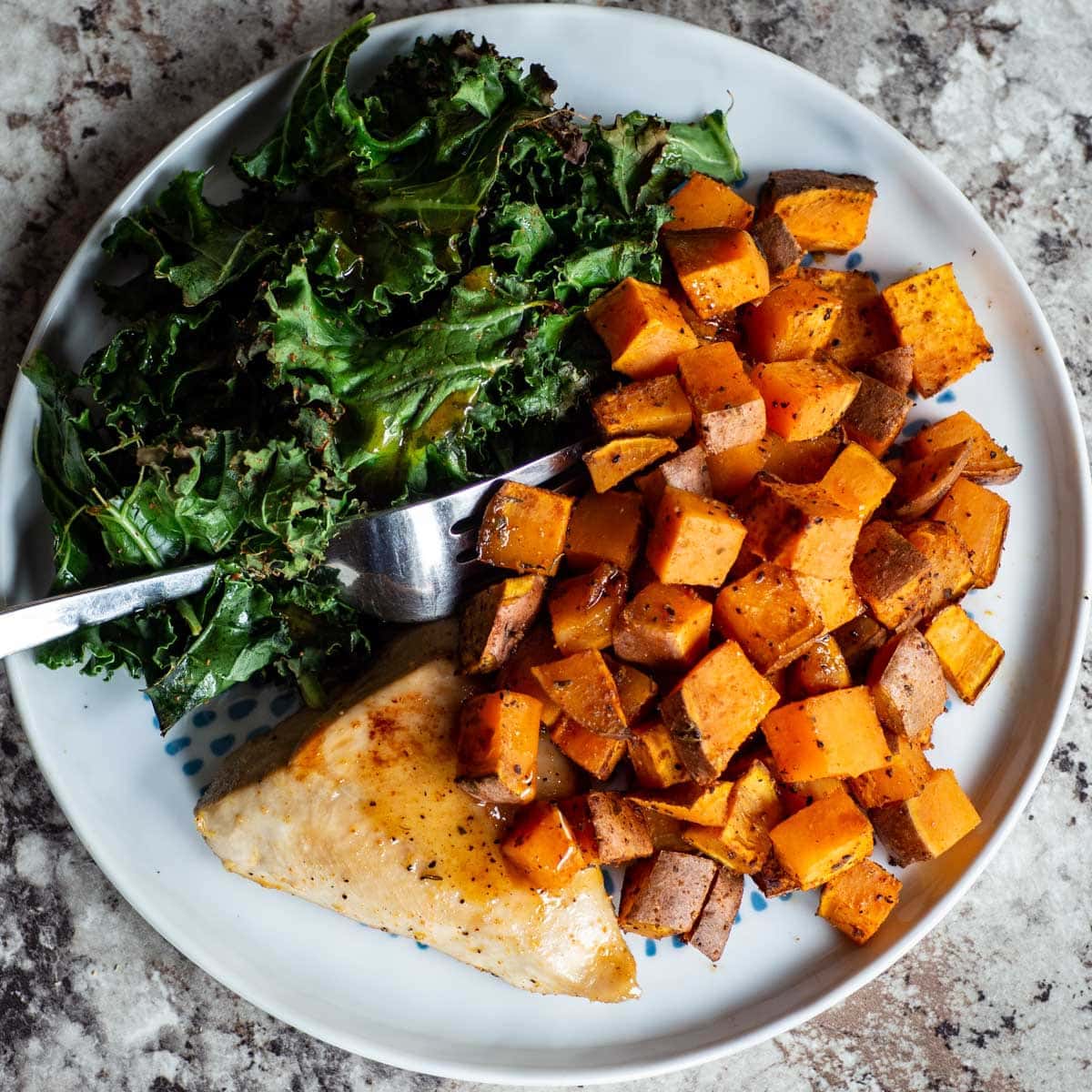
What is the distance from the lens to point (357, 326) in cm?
228

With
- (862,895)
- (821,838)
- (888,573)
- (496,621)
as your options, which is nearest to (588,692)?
→ (496,621)

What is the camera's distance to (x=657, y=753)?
2.40 meters

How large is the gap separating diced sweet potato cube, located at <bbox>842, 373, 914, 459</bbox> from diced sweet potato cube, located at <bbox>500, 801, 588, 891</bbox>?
47.9 inches

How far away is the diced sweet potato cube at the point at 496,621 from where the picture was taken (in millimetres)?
2344

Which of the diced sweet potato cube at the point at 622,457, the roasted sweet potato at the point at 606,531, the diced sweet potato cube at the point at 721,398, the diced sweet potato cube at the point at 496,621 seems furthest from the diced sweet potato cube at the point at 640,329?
the diced sweet potato cube at the point at 496,621

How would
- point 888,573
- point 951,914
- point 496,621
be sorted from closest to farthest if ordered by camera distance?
point 496,621
point 888,573
point 951,914

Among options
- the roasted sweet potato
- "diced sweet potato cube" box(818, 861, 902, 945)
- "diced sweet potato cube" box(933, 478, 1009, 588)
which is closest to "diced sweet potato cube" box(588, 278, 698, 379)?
the roasted sweet potato

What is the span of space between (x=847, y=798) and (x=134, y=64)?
2681 millimetres

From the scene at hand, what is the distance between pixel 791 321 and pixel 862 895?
1469 millimetres

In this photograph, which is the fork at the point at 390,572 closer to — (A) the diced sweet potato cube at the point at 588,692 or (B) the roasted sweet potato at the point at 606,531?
(B) the roasted sweet potato at the point at 606,531

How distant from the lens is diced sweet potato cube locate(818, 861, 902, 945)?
2.58 meters

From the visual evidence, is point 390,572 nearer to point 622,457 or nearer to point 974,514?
point 622,457

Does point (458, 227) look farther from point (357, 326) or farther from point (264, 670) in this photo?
point (264, 670)

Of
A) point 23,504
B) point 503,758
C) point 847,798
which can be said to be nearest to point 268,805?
point 503,758
